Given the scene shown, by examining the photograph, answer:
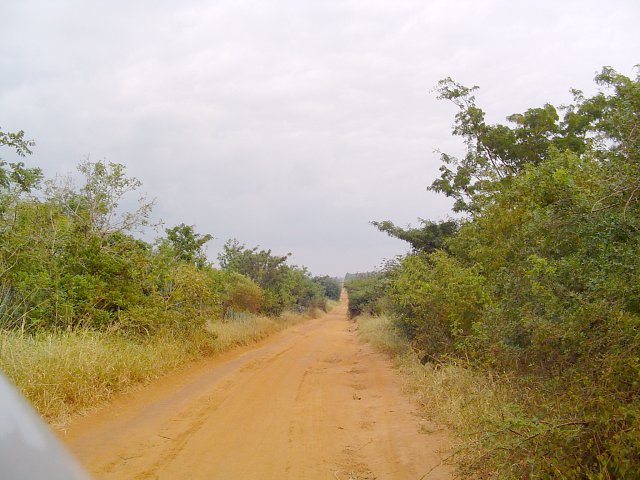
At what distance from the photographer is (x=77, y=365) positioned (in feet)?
26.0

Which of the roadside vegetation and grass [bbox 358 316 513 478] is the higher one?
the roadside vegetation

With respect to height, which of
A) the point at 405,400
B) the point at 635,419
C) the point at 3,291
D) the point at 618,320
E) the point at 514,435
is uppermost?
the point at 3,291

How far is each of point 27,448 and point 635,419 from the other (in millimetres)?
3778

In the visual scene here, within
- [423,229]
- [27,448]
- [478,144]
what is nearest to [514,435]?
[27,448]

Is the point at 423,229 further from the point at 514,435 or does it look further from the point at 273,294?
the point at 514,435

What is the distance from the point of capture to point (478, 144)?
15977 millimetres

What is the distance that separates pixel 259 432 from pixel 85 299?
6248mm

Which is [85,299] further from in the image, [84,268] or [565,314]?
[565,314]

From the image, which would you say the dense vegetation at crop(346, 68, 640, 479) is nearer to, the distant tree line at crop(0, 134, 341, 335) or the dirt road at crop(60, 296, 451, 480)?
the dirt road at crop(60, 296, 451, 480)

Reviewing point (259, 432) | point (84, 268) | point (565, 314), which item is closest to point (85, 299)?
point (84, 268)

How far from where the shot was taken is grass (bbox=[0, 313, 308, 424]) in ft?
23.2

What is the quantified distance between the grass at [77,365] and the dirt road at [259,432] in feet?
1.18

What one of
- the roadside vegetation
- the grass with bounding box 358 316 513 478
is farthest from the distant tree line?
the grass with bounding box 358 316 513 478

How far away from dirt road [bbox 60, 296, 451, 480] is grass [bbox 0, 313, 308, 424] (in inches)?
14.1
